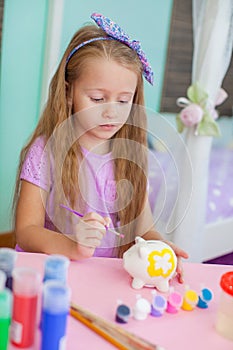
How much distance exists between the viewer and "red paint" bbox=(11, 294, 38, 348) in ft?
2.34

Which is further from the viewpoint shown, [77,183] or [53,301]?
[77,183]

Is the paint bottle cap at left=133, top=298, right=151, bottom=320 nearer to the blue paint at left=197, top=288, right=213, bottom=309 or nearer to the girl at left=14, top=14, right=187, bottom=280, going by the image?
the blue paint at left=197, top=288, right=213, bottom=309

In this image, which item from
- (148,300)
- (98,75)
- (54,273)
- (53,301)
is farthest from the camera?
(98,75)

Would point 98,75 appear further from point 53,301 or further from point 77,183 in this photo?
point 53,301

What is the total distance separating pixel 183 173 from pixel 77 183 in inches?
41.2

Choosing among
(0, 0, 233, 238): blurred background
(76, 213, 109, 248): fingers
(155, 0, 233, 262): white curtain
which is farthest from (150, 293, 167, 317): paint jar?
(0, 0, 233, 238): blurred background

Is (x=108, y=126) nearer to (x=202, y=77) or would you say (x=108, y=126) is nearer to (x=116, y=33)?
(x=116, y=33)

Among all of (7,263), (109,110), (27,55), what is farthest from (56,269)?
(27,55)

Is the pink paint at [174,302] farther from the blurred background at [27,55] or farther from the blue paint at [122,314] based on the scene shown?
the blurred background at [27,55]

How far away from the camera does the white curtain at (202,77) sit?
2359 millimetres

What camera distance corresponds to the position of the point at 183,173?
2.28 meters

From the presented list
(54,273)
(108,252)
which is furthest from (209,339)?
(108,252)

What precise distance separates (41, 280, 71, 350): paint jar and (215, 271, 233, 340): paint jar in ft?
0.89

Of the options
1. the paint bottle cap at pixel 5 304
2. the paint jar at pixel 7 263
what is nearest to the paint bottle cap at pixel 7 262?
the paint jar at pixel 7 263
